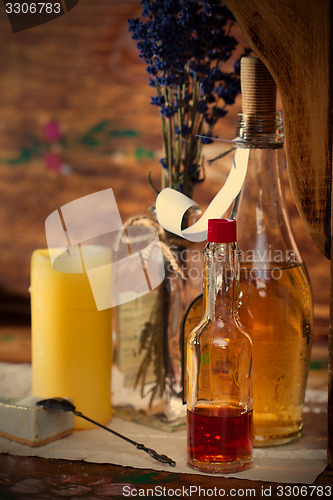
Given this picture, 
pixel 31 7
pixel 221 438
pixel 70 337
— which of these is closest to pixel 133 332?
pixel 70 337

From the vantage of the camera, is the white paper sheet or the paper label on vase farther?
the paper label on vase

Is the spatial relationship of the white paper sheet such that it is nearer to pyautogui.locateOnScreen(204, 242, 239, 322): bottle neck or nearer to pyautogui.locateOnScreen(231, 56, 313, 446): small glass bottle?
pyautogui.locateOnScreen(231, 56, 313, 446): small glass bottle

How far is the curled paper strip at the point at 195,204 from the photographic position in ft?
2.03

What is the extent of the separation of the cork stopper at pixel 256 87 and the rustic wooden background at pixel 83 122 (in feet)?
1.25

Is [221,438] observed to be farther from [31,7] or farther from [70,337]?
[31,7]

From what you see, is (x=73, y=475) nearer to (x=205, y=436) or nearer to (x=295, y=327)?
(x=205, y=436)

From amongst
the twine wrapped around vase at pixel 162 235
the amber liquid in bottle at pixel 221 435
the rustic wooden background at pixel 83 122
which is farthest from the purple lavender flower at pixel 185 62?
the rustic wooden background at pixel 83 122

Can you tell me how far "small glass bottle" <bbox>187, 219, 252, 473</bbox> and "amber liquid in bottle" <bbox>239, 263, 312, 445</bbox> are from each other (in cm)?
3

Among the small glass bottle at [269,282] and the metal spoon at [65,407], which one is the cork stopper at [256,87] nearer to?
the small glass bottle at [269,282]

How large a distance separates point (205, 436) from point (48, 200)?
0.59 m

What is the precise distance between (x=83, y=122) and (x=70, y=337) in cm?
46

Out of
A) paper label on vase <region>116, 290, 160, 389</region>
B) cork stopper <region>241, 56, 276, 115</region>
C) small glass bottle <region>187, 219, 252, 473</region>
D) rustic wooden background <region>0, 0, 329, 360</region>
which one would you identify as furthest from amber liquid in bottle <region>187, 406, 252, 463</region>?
rustic wooden background <region>0, 0, 329, 360</region>

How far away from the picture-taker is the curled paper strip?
62cm

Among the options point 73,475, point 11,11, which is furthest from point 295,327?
point 11,11
